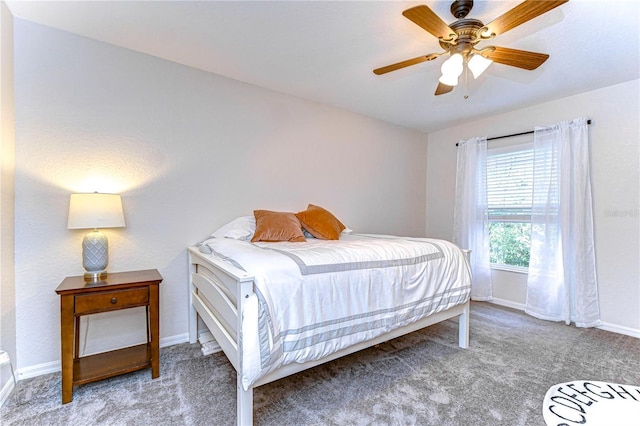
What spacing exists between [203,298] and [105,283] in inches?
23.8

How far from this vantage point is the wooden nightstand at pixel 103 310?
1.62 m

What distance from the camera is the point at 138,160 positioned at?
7.41 feet

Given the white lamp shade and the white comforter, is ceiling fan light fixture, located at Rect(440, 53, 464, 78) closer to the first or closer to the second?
the white comforter

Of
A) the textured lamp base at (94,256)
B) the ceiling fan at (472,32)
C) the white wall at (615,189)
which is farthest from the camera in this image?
the white wall at (615,189)

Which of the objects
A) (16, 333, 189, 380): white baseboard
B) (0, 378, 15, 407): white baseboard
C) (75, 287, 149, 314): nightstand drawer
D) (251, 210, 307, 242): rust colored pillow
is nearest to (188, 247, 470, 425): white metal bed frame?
(75, 287, 149, 314): nightstand drawer

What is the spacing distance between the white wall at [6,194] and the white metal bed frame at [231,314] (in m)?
1.04

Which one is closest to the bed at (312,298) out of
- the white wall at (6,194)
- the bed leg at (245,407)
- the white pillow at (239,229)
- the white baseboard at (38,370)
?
the bed leg at (245,407)

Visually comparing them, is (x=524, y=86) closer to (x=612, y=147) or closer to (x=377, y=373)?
(x=612, y=147)

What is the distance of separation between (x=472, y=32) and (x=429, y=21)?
0.34m

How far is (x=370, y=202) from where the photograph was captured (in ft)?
12.6

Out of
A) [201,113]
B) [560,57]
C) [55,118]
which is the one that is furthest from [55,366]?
[560,57]

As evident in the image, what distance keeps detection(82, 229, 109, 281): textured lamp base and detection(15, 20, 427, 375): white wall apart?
215 mm

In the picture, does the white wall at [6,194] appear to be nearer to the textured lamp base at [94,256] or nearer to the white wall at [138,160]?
the white wall at [138,160]

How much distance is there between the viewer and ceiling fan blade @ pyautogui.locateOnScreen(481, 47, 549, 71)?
172 cm
